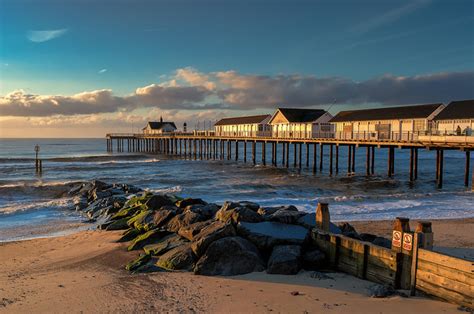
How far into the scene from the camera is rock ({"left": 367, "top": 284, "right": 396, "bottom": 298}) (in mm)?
7617

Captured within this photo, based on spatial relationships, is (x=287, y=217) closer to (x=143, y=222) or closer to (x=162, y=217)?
(x=162, y=217)

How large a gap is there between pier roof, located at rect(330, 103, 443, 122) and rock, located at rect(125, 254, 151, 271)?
2721 centimetres

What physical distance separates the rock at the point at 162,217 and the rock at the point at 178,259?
3.02 m

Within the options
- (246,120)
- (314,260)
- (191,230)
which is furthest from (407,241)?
(246,120)

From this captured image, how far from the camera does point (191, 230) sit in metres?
11.5

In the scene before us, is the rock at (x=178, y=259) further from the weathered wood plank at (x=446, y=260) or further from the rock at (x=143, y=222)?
the weathered wood plank at (x=446, y=260)

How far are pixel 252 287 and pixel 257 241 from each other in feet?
5.80

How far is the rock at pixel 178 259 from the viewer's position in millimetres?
9797

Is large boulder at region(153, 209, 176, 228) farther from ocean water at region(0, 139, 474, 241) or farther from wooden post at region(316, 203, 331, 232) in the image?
wooden post at region(316, 203, 331, 232)

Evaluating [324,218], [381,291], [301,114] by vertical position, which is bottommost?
[381,291]

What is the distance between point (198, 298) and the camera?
793cm

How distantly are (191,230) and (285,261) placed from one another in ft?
10.7

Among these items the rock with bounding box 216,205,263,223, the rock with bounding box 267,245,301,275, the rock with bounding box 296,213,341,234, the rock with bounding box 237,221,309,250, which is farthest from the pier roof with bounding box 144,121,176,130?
the rock with bounding box 267,245,301,275

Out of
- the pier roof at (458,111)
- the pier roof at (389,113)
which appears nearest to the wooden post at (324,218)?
the pier roof at (458,111)
